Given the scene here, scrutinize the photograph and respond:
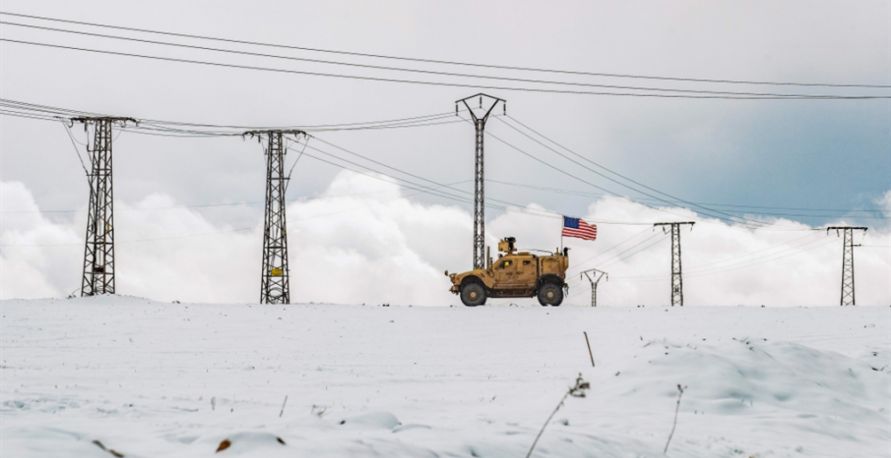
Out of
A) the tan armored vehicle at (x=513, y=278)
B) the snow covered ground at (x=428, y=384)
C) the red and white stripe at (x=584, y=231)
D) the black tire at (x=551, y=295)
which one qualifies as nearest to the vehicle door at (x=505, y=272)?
the tan armored vehicle at (x=513, y=278)

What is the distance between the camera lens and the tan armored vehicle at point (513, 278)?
108 feet

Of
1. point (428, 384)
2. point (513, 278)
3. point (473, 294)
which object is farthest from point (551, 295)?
point (428, 384)

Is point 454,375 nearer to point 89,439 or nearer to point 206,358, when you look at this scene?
point 206,358

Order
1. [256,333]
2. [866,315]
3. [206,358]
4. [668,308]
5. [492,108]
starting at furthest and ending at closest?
[492,108], [668,308], [866,315], [256,333], [206,358]

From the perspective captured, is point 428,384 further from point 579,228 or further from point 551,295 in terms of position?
point 579,228

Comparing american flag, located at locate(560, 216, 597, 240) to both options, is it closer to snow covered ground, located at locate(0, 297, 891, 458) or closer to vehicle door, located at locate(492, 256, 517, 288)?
vehicle door, located at locate(492, 256, 517, 288)

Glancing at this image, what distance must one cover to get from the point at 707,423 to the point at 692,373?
94.4 inches

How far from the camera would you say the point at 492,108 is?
38.8m

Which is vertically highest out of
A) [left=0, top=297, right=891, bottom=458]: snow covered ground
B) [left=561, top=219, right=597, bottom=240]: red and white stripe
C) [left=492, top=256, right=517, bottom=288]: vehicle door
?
[left=561, top=219, right=597, bottom=240]: red and white stripe

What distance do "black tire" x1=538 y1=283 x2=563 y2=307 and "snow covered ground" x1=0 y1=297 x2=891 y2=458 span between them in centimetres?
792

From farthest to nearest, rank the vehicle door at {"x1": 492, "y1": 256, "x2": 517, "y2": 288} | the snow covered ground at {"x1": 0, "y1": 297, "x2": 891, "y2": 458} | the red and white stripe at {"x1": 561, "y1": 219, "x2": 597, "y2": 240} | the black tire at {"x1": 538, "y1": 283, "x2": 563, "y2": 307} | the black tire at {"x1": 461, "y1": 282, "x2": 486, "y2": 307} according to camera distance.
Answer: the red and white stripe at {"x1": 561, "y1": 219, "x2": 597, "y2": 240}
the vehicle door at {"x1": 492, "y1": 256, "x2": 517, "y2": 288}
the black tire at {"x1": 461, "y1": 282, "x2": 486, "y2": 307}
the black tire at {"x1": 538, "y1": 283, "x2": 563, "y2": 307}
the snow covered ground at {"x1": 0, "y1": 297, "x2": 891, "y2": 458}

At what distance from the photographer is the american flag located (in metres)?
36.9

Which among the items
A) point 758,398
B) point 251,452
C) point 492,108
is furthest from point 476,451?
point 492,108

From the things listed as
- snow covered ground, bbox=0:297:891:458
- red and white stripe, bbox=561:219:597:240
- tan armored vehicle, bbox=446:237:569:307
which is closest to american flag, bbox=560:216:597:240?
red and white stripe, bbox=561:219:597:240
